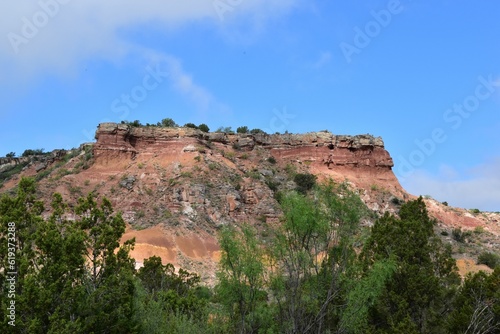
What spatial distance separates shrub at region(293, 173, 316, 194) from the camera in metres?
75.8

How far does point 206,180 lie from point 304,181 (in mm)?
13471

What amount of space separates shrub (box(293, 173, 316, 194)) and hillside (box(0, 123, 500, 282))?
81 cm

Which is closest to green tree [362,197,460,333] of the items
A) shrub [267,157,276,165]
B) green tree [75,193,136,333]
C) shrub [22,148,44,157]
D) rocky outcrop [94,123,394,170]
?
green tree [75,193,136,333]

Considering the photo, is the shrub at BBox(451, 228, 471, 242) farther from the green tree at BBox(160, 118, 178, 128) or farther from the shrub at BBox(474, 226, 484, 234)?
the green tree at BBox(160, 118, 178, 128)

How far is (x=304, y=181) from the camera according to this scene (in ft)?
255

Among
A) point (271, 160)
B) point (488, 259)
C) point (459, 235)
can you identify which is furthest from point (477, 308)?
point (271, 160)

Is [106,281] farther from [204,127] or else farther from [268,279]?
[204,127]

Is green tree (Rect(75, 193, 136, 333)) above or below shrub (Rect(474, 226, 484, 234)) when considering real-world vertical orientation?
below

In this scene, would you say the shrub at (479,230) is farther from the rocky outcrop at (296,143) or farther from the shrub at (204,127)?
the shrub at (204,127)

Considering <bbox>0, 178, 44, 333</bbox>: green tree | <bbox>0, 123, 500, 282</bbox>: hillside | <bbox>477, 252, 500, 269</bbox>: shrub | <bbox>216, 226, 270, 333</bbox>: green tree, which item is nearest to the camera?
<bbox>0, 178, 44, 333</bbox>: green tree

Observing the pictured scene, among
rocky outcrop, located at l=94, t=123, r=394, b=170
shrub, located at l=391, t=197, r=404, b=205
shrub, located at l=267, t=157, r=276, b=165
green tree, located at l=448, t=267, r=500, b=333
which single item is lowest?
green tree, located at l=448, t=267, r=500, b=333

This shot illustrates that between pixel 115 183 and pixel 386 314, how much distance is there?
50763 mm

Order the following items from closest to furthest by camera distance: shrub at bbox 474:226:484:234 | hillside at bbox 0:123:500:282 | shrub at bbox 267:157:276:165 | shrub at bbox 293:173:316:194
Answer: hillside at bbox 0:123:500:282 → shrub at bbox 293:173:316:194 → shrub at bbox 474:226:484:234 → shrub at bbox 267:157:276:165

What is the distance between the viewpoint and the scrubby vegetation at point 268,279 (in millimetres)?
19609
